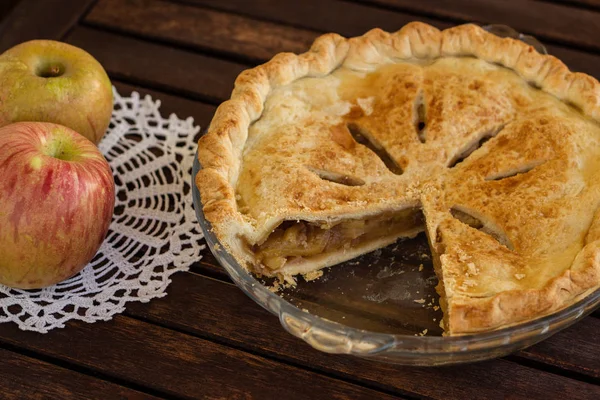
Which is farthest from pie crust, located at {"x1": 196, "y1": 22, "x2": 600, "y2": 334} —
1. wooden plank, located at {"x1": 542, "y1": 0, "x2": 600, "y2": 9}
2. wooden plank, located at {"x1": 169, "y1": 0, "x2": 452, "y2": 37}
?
wooden plank, located at {"x1": 542, "y1": 0, "x2": 600, "y2": 9}

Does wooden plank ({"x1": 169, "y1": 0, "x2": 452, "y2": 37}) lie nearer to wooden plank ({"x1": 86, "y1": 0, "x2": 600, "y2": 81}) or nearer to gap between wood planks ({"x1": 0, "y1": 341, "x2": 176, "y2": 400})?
wooden plank ({"x1": 86, "y1": 0, "x2": 600, "y2": 81})

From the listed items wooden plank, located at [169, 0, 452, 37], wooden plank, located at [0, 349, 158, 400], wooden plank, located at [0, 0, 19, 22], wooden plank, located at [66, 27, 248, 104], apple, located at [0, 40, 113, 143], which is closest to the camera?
A: wooden plank, located at [0, 349, 158, 400]

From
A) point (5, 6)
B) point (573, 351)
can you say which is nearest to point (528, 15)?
point (573, 351)

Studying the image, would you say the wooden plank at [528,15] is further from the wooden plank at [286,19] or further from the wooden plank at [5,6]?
the wooden plank at [5,6]

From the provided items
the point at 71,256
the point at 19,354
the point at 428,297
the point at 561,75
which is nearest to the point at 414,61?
the point at 561,75

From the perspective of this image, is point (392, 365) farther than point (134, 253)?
No

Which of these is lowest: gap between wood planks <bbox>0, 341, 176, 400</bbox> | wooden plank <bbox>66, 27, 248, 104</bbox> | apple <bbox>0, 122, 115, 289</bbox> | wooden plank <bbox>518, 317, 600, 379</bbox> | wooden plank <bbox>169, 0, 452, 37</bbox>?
gap between wood planks <bbox>0, 341, 176, 400</bbox>

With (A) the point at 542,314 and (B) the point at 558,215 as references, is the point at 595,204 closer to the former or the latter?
(B) the point at 558,215
